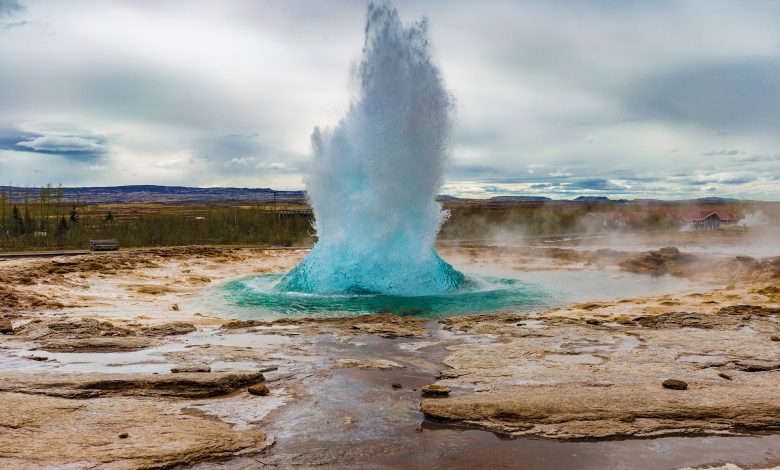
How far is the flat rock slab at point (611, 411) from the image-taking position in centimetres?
491

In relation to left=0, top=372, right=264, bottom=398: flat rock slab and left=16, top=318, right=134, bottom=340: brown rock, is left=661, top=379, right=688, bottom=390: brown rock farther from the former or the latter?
left=16, top=318, right=134, bottom=340: brown rock

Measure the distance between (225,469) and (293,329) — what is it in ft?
18.5

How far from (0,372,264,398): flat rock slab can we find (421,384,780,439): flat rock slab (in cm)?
210

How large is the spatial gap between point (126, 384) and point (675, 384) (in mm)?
5626

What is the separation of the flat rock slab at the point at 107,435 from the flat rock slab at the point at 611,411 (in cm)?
195

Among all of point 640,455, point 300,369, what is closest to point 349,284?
point 300,369

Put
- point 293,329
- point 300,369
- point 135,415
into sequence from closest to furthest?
point 135,415 → point 300,369 → point 293,329

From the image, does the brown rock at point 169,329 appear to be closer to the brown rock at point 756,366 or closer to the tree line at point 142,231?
the brown rock at point 756,366

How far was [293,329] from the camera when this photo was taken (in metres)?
9.77

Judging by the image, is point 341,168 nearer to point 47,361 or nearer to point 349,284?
point 349,284

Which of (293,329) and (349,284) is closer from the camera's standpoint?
(293,329)

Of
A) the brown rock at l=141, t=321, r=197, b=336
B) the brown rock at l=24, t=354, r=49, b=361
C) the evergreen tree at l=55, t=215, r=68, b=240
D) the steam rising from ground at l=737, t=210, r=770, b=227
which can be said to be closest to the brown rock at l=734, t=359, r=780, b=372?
the brown rock at l=141, t=321, r=197, b=336

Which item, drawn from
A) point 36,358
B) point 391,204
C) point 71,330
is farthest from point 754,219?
point 36,358

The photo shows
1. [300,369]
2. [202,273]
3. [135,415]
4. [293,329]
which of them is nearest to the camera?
[135,415]
